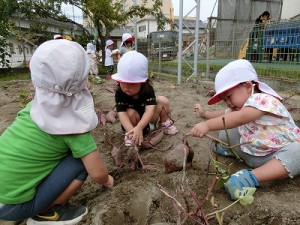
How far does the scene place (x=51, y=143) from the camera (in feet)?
4.35

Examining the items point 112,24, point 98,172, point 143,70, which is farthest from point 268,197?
point 112,24

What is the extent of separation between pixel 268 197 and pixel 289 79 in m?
3.28

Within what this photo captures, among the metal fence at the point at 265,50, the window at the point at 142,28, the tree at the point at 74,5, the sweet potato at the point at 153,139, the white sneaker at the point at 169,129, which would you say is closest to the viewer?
the sweet potato at the point at 153,139

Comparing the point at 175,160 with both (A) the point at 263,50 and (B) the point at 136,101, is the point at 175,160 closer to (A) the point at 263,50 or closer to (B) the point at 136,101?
(B) the point at 136,101

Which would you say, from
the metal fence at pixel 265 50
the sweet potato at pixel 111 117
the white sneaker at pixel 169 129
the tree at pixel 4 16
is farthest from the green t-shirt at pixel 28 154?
the tree at pixel 4 16

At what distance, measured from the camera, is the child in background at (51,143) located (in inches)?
48.2

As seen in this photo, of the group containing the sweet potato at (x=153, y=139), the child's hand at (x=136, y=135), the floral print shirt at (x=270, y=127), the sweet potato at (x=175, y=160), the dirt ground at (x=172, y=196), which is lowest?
the dirt ground at (x=172, y=196)

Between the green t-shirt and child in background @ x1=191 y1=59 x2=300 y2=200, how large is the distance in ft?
1.98

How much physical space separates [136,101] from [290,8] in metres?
10.2

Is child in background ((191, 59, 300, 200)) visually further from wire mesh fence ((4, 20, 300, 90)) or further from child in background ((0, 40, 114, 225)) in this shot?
wire mesh fence ((4, 20, 300, 90))

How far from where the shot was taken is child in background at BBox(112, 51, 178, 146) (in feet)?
6.61

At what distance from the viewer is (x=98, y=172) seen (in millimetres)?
1386

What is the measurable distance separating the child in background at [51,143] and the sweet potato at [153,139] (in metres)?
0.78

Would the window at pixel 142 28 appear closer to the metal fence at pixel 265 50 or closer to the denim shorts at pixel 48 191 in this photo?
the metal fence at pixel 265 50
